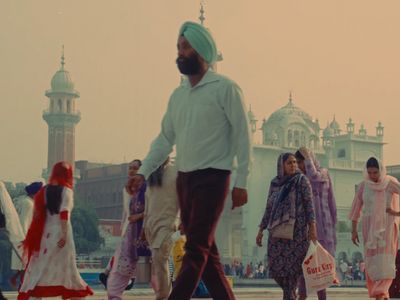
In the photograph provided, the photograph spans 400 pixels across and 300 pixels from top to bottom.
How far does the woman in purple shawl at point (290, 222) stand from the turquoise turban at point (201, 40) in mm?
2122

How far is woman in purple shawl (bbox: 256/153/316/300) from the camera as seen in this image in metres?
6.05

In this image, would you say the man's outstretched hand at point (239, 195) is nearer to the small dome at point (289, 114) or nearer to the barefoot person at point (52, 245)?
the barefoot person at point (52, 245)

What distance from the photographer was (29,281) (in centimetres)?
607

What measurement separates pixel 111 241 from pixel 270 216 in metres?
71.7

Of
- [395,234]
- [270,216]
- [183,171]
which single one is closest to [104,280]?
[270,216]

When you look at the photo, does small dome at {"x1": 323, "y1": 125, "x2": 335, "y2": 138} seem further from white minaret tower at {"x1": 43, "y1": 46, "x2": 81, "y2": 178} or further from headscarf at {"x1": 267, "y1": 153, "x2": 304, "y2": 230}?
headscarf at {"x1": 267, "y1": 153, "x2": 304, "y2": 230}

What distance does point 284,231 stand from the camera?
6.09 m

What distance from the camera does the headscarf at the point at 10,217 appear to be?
21.1 ft

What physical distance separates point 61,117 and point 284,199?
3687 inches

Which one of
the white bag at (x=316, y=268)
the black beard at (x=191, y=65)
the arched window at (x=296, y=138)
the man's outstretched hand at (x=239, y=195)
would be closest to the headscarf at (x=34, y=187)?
the white bag at (x=316, y=268)

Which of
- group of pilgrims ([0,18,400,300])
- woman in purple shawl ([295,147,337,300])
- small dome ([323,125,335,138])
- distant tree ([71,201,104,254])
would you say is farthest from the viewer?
small dome ([323,125,335,138])

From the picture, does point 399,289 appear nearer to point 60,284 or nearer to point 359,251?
point 60,284

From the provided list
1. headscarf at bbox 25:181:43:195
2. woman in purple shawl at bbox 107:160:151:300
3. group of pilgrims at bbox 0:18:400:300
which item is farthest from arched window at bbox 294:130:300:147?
woman in purple shawl at bbox 107:160:151:300

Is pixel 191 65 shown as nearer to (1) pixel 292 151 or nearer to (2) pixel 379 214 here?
(2) pixel 379 214
